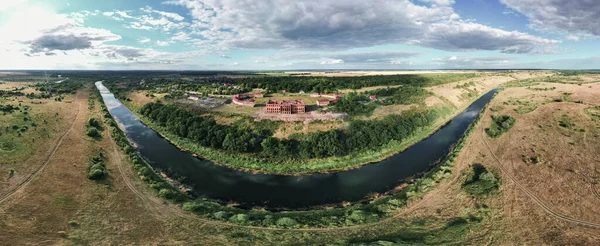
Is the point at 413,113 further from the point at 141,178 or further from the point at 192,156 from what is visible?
the point at 141,178

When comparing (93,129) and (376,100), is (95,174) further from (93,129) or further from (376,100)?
(376,100)

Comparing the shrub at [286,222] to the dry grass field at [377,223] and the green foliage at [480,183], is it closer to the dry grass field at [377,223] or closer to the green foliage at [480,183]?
the dry grass field at [377,223]

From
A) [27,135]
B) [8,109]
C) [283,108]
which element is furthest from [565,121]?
[8,109]

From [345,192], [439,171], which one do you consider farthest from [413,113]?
[345,192]

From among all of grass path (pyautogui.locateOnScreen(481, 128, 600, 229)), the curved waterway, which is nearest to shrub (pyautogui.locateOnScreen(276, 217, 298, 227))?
the curved waterway

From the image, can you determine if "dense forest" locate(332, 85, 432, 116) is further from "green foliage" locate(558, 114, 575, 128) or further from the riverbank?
"green foliage" locate(558, 114, 575, 128)
